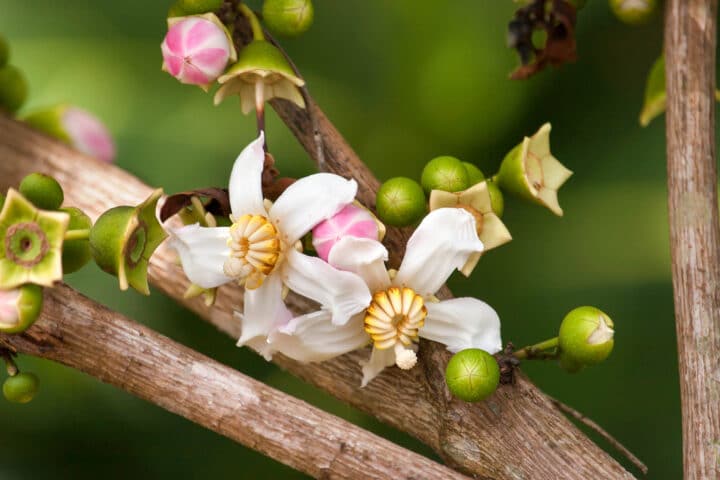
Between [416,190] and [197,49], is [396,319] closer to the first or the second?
[416,190]

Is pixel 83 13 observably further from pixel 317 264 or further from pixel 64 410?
pixel 317 264

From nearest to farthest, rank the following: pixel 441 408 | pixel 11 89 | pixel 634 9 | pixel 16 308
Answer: pixel 16 308
pixel 441 408
pixel 634 9
pixel 11 89

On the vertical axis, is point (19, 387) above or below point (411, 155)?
below

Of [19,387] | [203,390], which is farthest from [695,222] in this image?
[19,387]

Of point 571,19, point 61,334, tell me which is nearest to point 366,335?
point 61,334

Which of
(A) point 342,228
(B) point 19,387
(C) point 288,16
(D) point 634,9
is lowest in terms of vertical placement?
(B) point 19,387
